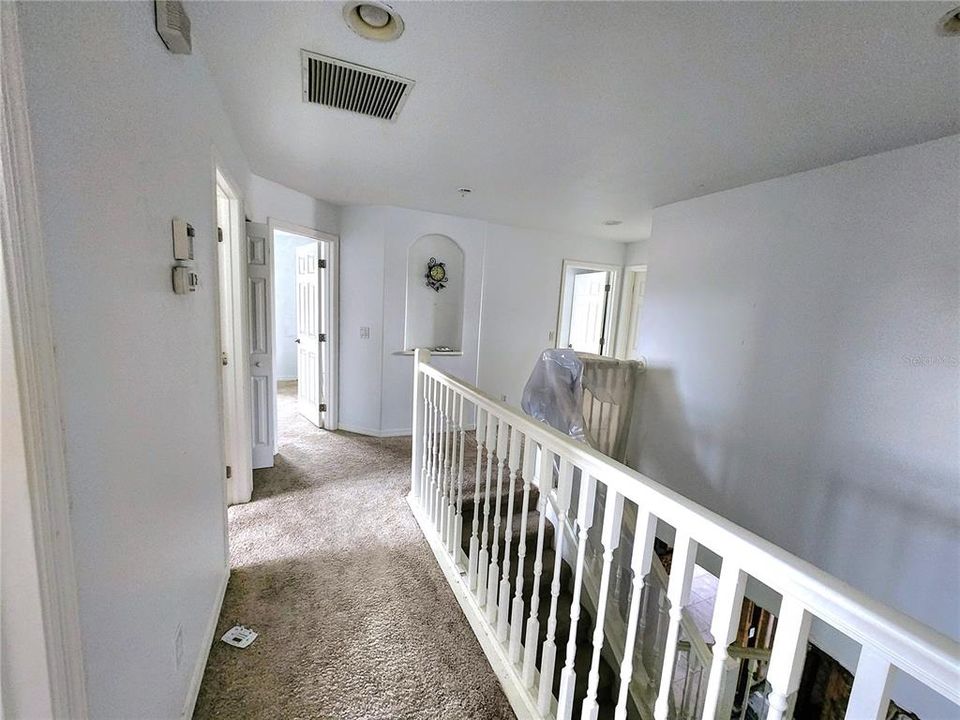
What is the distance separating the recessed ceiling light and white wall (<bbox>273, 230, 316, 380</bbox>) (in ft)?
20.1

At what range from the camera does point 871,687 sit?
496 millimetres

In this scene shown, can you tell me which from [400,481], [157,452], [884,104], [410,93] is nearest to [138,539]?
[157,452]

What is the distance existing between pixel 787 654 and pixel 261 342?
3.15 metres

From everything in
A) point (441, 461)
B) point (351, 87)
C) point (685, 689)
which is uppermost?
point (351, 87)

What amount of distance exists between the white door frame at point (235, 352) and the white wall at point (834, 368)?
3.05 m

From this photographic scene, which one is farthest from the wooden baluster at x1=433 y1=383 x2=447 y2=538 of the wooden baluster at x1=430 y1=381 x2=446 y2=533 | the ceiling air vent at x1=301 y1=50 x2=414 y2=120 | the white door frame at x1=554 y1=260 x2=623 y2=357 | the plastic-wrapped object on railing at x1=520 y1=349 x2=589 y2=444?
the white door frame at x1=554 y1=260 x2=623 y2=357

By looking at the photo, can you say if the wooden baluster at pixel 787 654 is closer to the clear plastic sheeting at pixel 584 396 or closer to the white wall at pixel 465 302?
the clear plastic sheeting at pixel 584 396

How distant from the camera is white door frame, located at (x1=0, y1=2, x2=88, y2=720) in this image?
0.50 meters

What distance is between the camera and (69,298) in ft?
2.10

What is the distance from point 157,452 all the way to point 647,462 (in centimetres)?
323

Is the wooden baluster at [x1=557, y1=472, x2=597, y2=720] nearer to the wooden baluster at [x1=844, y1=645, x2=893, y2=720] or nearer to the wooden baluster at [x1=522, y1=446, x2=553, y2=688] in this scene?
the wooden baluster at [x1=522, y1=446, x2=553, y2=688]

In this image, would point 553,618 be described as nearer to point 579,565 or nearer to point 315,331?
point 579,565

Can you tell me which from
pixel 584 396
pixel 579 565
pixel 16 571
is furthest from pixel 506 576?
pixel 584 396

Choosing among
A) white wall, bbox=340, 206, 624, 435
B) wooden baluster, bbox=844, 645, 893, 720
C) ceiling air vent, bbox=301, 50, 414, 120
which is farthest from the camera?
white wall, bbox=340, 206, 624, 435
